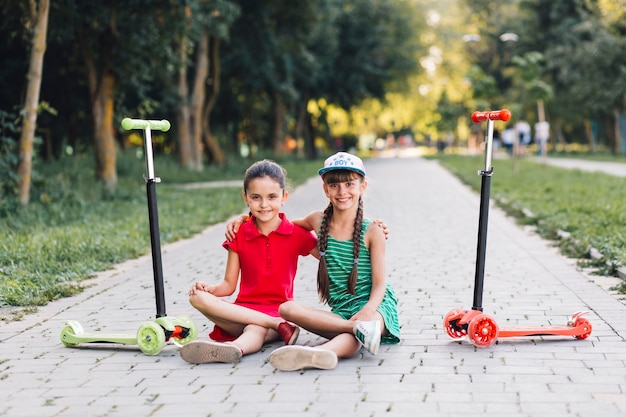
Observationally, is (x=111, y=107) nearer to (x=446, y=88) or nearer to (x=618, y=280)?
(x=618, y=280)

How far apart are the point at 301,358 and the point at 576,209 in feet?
33.4

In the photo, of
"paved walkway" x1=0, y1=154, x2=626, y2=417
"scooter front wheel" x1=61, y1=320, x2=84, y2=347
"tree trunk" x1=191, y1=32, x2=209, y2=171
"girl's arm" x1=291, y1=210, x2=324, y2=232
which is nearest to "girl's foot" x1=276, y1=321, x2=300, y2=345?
"paved walkway" x1=0, y1=154, x2=626, y2=417

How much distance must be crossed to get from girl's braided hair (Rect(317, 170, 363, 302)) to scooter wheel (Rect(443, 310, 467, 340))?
0.67 metres

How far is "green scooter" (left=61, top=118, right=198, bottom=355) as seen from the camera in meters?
5.61

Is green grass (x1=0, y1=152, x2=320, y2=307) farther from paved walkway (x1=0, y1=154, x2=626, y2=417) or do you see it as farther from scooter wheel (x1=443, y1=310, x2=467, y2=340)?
scooter wheel (x1=443, y1=310, x2=467, y2=340)

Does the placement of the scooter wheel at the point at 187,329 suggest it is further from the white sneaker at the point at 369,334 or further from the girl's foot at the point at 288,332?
the white sneaker at the point at 369,334

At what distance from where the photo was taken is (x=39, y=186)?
16.9 metres

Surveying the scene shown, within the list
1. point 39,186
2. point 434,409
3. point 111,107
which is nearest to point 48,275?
point 434,409

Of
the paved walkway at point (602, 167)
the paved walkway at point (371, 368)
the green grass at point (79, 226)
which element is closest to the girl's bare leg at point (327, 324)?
the paved walkway at point (371, 368)

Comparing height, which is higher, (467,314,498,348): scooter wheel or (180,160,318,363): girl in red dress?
(180,160,318,363): girl in red dress

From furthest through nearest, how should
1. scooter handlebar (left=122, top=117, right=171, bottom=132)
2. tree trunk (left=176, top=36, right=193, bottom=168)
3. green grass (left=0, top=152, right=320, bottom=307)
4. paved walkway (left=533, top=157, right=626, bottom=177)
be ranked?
tree trunk (left=176, top=36, right=193, bottom=168) → paved walkway (left=533, top=157, right=626, bottom=177) → green grass (left=0, top=152, right=320, bottom=307) → scooter handlebar (left=122, top=117, right=171, bottom=132)

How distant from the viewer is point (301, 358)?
5039 millimetres

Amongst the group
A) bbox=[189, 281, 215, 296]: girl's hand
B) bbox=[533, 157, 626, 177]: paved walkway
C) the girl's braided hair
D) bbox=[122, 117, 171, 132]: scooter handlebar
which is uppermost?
bbox=[122, 117, 171, 132]: scooter handlebar

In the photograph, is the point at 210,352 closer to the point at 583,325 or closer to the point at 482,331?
the point at 482,331
